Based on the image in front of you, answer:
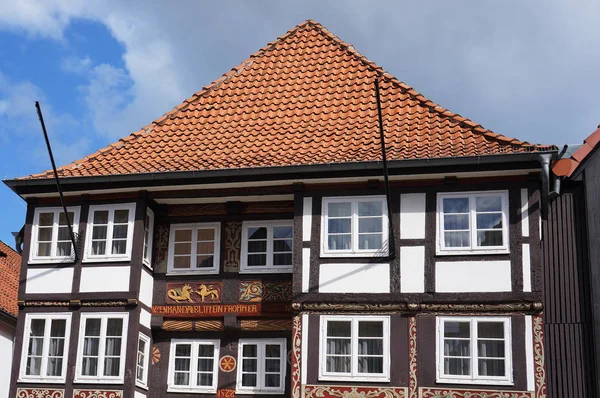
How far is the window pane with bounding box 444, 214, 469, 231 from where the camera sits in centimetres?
1866

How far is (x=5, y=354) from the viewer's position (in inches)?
1017

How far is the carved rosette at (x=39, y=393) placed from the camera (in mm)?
19359

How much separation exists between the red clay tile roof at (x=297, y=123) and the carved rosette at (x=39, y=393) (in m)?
4.12

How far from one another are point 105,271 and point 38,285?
140 centimetres

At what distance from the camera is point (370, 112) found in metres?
21.0

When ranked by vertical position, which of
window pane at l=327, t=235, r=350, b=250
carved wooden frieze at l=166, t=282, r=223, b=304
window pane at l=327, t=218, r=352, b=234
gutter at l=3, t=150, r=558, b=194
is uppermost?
gutter at l=3, t=150, r=558, b=194

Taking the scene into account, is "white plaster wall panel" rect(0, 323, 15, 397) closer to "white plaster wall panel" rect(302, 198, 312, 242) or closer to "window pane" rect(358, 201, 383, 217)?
"white plaster wall panel" rect(302, 198, 312, 242)

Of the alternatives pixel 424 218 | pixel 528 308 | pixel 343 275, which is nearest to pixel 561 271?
pixel 528 308

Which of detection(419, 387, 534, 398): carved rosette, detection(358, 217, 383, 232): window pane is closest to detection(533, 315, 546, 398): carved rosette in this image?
detection(419, 387, 534, 398): carved rosette

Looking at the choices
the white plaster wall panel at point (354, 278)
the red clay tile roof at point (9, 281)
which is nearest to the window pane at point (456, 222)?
the white plaster wall panel at point (354, 278)

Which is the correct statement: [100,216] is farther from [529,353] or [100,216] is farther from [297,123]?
[529,353]

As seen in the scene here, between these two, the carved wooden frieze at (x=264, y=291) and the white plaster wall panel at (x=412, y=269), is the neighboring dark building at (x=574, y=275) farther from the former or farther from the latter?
the carved wooden frieze at (x=264, y=291)

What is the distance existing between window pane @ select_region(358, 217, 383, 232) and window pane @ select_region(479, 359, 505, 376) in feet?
9.83

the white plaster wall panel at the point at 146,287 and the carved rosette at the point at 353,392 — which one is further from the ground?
the white plaster wall panel at the point at 146,287
